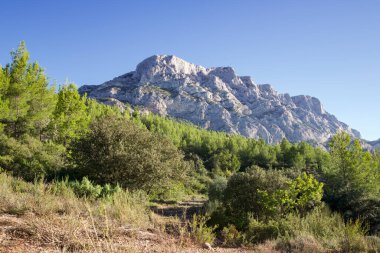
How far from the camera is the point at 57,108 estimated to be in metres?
22.4

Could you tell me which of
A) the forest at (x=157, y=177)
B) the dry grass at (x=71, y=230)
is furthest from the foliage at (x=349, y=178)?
the dry grass at (x=71, y=230)

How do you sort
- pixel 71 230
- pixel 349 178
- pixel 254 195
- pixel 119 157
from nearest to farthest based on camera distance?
pixel 71 230
pixel 254 195
pixel 119 157
pixel 349 178

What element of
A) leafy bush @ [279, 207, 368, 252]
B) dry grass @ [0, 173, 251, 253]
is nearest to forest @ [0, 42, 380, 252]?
leafy bush @ [279, 207, 368, 252]

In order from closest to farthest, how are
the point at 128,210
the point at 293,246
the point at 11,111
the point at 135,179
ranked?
the point at 128,210 → the point at 293,246 → the point at 135,179 → the point at 11,111

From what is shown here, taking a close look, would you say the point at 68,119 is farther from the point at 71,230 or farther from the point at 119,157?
the point at 71,230

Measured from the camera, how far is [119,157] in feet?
48.3

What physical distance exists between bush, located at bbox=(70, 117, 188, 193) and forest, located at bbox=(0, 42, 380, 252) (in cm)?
6

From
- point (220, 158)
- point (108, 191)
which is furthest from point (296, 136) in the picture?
point (108, 191)

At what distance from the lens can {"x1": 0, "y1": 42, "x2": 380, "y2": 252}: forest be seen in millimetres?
8102

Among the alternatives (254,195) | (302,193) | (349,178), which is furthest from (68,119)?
(349,178)

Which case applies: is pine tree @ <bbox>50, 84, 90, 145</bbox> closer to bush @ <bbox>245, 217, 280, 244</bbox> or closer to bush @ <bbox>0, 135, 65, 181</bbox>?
bush @ <bbox>0, 135, 65, 181</bbox>

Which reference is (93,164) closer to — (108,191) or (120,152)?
(120,152)

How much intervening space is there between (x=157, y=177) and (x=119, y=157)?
264 centimetres

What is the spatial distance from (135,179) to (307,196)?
352 inches
